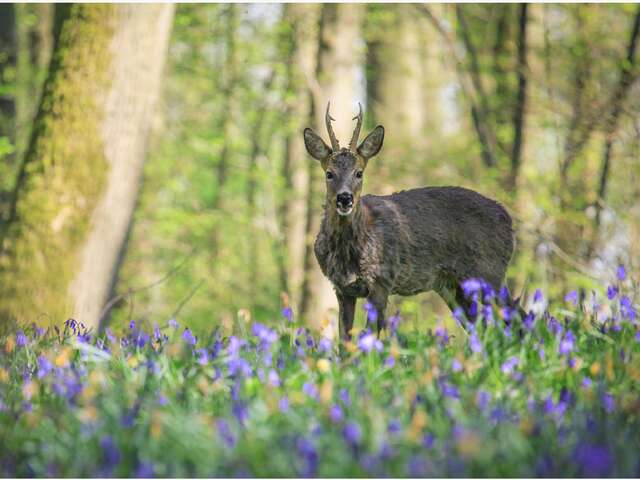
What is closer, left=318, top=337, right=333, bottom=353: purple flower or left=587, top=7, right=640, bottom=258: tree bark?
left=318, top=337, right=333, bottom=353: purple flower

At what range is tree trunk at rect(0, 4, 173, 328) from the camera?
877 centimetres

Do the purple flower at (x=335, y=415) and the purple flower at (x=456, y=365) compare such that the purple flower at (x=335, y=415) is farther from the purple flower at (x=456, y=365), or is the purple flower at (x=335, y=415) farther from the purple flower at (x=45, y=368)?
the purple flower at (x=45, y=368)

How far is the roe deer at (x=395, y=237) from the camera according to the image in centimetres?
670

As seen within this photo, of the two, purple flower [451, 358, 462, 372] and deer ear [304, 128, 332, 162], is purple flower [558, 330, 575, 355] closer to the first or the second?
purple flower [451, 358, 462, 372]

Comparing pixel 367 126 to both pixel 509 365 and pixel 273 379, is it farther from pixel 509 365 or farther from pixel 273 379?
pixel 273 379

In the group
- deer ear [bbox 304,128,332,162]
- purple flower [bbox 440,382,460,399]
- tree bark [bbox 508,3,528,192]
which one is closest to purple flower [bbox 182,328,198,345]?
purple flower [bbox 440,382,460,399]

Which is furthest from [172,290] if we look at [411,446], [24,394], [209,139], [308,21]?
[411,446]

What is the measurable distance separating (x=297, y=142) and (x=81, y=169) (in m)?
8.30

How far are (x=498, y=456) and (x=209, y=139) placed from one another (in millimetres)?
14960

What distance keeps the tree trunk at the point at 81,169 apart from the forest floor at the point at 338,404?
110 inches

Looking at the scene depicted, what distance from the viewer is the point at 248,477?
12.2 ft

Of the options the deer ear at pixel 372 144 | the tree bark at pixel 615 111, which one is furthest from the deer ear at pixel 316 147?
the tree bark at pixel 615 111

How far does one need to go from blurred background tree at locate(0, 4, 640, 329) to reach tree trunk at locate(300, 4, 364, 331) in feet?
0.10

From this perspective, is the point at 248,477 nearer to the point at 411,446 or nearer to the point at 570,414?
the point at 411,446
